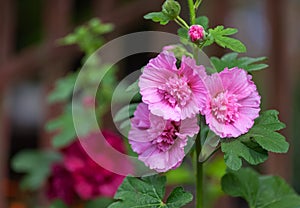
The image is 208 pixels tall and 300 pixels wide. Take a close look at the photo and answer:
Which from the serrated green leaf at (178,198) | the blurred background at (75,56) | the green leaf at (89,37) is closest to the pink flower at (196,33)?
the serrated green leaf at (178,198)

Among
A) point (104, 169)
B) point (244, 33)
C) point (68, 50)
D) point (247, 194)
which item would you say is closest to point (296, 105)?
point (244, 33)

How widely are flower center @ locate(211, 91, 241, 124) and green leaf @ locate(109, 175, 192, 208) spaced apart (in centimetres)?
8

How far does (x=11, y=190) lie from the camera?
1.75 meters

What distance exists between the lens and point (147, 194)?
0.63m

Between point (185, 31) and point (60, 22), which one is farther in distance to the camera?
point (60, 22)

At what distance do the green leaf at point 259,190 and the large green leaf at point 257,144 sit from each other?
0.10 m

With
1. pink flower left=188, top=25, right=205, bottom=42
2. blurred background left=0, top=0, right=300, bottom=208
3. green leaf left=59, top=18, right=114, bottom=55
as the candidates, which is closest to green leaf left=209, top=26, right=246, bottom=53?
pink flower left=188, top=25, right=205, bottom=42

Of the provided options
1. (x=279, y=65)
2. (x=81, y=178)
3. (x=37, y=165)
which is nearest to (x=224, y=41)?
(x=81, y=178)

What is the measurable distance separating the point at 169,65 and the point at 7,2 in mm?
1338

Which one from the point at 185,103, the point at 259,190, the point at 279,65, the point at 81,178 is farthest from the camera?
the point at 279,65

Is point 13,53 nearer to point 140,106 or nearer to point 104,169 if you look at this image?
point 104,169

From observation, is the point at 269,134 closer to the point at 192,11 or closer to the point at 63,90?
the point at 192,11

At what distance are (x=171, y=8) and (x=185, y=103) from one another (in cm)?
9

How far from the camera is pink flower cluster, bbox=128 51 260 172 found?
587 millimetres
